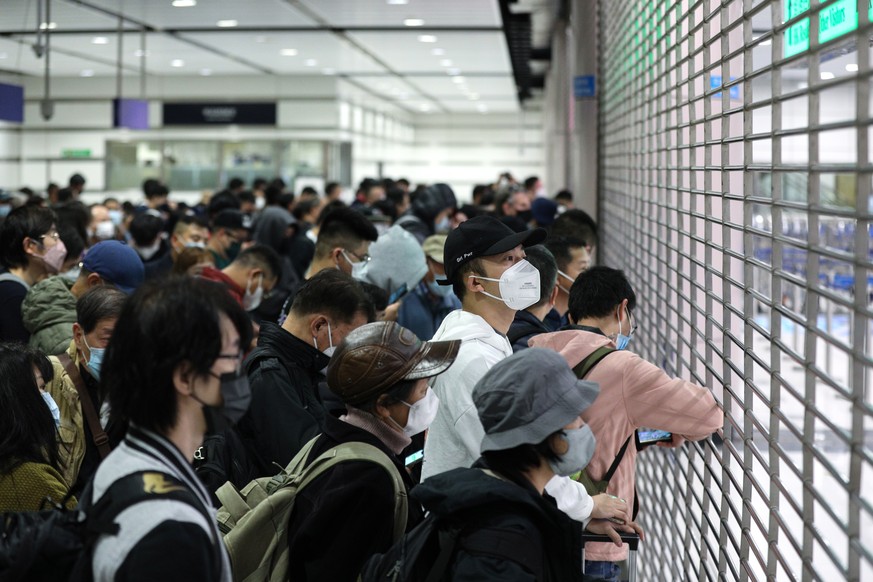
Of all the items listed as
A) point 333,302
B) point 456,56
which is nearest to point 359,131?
point 456,56

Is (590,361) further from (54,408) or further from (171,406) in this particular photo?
(54,408)

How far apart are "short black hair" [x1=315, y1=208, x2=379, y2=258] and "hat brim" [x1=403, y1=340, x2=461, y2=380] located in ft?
8.67

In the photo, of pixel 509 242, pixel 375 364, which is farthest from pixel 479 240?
pixel 375 364

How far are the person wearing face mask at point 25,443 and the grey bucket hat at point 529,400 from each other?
4.41ft

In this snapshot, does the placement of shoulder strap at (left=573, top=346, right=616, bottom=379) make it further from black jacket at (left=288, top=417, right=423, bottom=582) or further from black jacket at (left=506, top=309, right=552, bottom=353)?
black jacket at (left=506, top=309, right=552, bottom=353)

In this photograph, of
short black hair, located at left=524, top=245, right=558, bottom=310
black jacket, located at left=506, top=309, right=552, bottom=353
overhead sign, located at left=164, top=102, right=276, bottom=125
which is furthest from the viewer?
overhead sign, located at left=164, top=102, right=276, bottom=125

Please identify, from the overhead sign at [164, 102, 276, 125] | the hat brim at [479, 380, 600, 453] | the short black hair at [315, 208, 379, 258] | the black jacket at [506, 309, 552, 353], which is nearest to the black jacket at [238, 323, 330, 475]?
the black jacket at [506, 309, 552, 353]

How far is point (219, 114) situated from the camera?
22.3 m

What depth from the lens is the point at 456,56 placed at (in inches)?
761

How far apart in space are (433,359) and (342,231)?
2748 mm

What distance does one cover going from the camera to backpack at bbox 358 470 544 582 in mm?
1962

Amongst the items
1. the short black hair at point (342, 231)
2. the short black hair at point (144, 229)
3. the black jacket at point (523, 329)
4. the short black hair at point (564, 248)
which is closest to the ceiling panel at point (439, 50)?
the short black hair at point (144, 229)

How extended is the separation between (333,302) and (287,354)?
267mm

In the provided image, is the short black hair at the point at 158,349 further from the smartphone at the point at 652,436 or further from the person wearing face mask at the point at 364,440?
the smartphone at the point at 652,436
